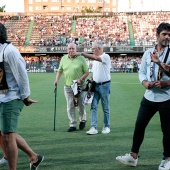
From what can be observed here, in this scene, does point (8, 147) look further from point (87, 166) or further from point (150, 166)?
point (150, 166)

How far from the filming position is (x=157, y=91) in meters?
5.75

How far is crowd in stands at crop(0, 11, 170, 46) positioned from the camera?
196ft

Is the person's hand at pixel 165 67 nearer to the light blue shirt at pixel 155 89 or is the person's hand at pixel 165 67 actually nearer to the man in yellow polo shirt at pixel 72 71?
the light blue shirt at pixel 155 89

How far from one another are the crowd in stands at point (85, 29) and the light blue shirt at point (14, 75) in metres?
52.6

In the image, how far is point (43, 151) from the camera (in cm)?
714

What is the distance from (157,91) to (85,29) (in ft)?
196

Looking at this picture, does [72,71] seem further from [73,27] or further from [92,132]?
[73,27]

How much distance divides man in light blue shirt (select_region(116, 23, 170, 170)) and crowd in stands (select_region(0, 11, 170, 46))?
5171 centimetres

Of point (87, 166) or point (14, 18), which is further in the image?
point (14, 18)

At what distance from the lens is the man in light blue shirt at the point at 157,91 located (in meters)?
5.59

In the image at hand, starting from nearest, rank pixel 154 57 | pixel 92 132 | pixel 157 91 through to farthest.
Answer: pixel 154 57 → pixel 157 91 → pixel 92 132

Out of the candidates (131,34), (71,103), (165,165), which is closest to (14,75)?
(165,165)

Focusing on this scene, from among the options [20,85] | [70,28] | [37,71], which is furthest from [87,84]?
[70,28]

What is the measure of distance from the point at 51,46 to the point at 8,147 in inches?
2125
